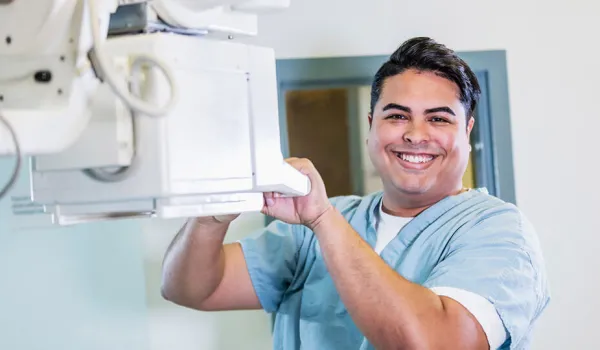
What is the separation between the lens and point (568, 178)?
90.6 inches

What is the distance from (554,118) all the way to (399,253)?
37.2 inches

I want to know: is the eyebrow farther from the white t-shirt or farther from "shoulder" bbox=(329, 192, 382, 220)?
the white t-shirt

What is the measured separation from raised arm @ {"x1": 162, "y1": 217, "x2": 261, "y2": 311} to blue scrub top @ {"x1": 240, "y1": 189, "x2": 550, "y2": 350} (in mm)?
34

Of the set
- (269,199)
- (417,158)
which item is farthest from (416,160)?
(269,199)

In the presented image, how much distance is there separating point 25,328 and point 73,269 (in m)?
0.18

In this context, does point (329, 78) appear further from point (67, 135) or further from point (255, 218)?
point (67, 135)

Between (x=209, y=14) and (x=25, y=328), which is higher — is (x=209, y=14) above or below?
above

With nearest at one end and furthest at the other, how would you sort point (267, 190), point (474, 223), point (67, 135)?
point (67, 135), point (267, 190), point (474, 223)

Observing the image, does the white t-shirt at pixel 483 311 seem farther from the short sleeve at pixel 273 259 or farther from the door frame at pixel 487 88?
the door frame at pixel 487 88

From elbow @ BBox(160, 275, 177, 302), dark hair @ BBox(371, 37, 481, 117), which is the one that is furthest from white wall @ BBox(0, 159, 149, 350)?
dark hair @ BBox(371, 37, 481, 117)

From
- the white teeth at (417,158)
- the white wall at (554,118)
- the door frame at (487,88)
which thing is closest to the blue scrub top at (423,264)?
the white teeth at (417,158)

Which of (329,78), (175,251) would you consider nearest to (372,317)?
(175,251)

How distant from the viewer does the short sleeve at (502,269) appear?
1.38 m

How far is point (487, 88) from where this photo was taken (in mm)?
2254
